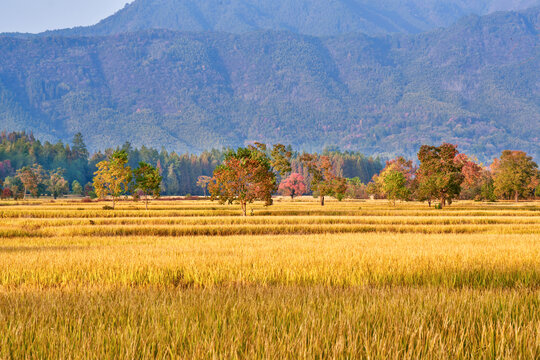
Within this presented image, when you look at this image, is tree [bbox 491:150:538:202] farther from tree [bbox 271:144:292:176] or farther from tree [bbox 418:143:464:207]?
tree [bbox 271:144:292:176]

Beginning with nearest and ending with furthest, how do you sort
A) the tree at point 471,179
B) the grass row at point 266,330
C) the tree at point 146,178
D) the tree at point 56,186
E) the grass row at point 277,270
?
the grass row at point 266,330 < the grass row at point 277,270 < the tree at point 146,178 < the tree at point 471,179 < the tree at point 56,186

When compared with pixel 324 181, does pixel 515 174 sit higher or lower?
higher

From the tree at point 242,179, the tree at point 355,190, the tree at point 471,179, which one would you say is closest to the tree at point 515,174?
the tree at point 471,179

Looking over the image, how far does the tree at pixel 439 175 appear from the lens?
7275cm

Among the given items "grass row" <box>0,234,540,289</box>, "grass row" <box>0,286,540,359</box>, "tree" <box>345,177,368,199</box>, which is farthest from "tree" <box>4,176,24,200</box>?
"grass row" <box>0,286,540,359</box>

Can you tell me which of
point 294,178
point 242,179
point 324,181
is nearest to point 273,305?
point 242,179

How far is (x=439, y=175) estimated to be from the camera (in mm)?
73125

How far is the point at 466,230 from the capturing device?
3316cm

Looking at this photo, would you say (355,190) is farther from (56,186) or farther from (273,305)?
(273,305)

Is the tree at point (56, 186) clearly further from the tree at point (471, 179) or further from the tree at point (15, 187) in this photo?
the tree at point (471, 179)

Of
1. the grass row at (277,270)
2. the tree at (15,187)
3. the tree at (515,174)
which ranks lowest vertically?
the grass row at (277,270)

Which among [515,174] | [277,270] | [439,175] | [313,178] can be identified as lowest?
[277,270]

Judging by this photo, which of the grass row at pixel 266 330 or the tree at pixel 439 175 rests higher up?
the tree at pixel 439 175

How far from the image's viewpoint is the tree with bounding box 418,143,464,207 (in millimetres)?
72750
